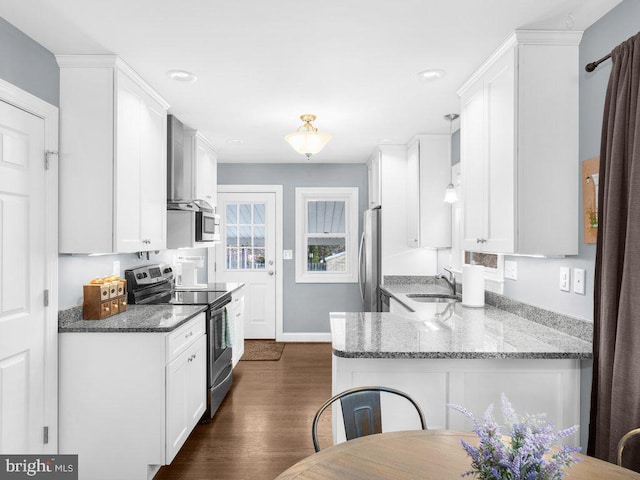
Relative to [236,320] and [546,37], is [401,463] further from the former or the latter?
[236,320]

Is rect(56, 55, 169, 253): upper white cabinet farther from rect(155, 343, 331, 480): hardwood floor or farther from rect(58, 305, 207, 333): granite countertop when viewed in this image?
rect(155, 343, 331, 480): hardwood floor

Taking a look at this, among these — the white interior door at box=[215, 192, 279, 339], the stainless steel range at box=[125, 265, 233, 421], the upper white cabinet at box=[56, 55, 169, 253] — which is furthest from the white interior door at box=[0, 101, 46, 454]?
the white interior door at box=[215, 192, 279, 339]

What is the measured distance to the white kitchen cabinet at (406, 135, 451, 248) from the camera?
4.02 meters

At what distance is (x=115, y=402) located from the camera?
2.31 metres

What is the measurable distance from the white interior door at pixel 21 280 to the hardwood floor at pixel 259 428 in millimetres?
818

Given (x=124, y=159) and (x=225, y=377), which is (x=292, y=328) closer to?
(x=225, y=377)

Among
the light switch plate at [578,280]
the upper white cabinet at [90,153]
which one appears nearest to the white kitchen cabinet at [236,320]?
the upper white cabinet at [90,153]

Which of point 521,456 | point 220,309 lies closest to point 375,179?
point 220,309

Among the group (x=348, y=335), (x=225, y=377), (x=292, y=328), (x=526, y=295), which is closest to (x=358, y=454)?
(x=348, y=335)

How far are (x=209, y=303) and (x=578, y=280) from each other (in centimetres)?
241

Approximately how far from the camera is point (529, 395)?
74.3 inches

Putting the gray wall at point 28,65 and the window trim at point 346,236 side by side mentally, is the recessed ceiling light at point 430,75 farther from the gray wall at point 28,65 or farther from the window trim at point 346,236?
the window trim at point 346,236

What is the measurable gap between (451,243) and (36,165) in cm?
337

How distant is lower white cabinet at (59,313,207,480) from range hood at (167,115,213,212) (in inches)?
55.1
